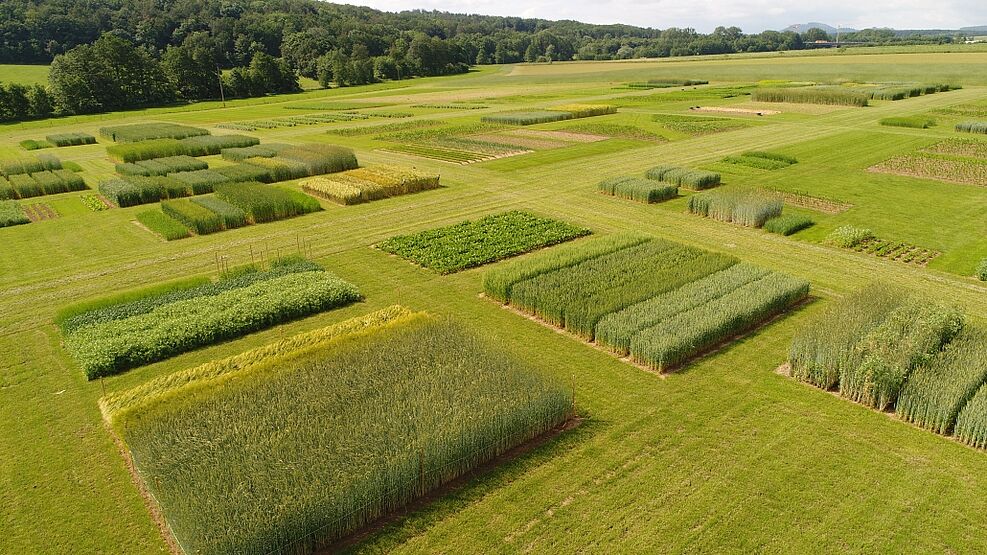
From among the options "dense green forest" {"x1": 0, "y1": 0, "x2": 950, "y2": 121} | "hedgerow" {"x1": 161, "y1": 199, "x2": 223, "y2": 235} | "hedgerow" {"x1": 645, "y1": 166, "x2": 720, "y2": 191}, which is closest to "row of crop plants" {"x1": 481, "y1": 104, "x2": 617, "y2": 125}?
"hedgerow" {"x1": 645, "y1": 166, "x2": 720, "y2": 191}

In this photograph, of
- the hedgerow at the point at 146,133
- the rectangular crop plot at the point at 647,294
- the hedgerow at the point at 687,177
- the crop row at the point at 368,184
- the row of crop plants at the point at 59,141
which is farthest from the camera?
the row of crop plants at the point at 59,141

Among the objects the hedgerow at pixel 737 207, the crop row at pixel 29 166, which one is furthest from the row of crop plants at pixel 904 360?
the crop row at pixel 29 166

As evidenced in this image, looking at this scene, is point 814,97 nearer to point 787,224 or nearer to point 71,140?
point 787,224

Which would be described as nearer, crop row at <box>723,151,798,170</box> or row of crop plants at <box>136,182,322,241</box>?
row of crop plants at <box>136,182,322,241</box>

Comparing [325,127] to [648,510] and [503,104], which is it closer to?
[503,104]

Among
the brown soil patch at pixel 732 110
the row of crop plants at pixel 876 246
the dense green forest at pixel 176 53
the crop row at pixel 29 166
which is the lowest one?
the row of crop plants at pixel 876 246

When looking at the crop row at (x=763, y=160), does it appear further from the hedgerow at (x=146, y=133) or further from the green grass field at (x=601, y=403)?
the hedgerow at (x=146, y=133)

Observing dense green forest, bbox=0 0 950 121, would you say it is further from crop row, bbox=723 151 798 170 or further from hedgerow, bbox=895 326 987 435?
hedgerow, bbox=895 326 987 435
